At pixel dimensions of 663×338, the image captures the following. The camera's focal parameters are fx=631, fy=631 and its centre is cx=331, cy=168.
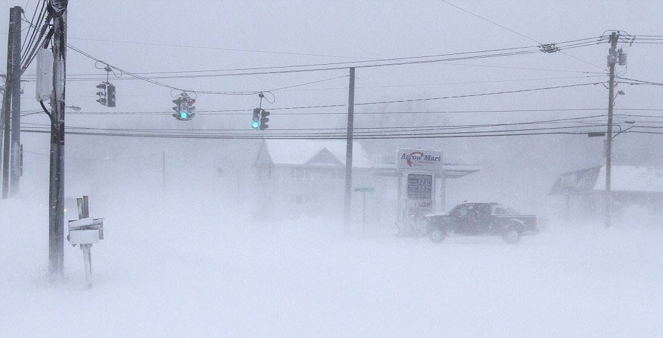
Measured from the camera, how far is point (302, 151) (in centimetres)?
5334

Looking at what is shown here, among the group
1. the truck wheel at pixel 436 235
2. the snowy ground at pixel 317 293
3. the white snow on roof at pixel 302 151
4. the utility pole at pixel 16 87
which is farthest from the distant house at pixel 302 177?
the snowy ground at pixel 317 293

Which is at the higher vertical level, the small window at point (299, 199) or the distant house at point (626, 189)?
the distant house at point (626, 189)

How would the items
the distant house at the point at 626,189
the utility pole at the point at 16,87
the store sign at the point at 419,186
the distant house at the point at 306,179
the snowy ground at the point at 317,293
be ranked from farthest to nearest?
the distant house at the point at 306,179 → the distant house at the point at 626,189 → the store sign at the point at 419,186 → the utility pole at the point at 16,87 → the snowy ground at the point at 317,293

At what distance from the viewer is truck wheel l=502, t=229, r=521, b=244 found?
24.8 metres

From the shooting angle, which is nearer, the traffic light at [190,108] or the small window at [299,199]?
the traffic light at [190,108]

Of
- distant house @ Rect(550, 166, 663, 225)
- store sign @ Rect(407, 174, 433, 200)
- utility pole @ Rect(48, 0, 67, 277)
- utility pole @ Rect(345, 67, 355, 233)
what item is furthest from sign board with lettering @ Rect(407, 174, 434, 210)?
distant house @ Rect(550, 166, 663, 225)

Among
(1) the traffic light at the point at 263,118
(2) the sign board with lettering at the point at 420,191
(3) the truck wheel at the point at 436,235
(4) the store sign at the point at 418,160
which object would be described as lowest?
(3) the truck wheel at the point at 436,235

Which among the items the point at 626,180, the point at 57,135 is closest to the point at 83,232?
the point at 57,135

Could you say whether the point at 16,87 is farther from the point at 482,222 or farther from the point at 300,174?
the point at 300,174

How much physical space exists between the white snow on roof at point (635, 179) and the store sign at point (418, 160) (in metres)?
21.5

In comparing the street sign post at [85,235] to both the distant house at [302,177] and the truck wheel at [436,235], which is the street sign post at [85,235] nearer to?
the truck wheel at [436,235]

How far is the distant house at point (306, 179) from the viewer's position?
51312 millimetres

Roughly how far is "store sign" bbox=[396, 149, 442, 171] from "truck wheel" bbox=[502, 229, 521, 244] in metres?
6.44

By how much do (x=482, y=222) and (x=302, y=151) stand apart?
29639 mm
